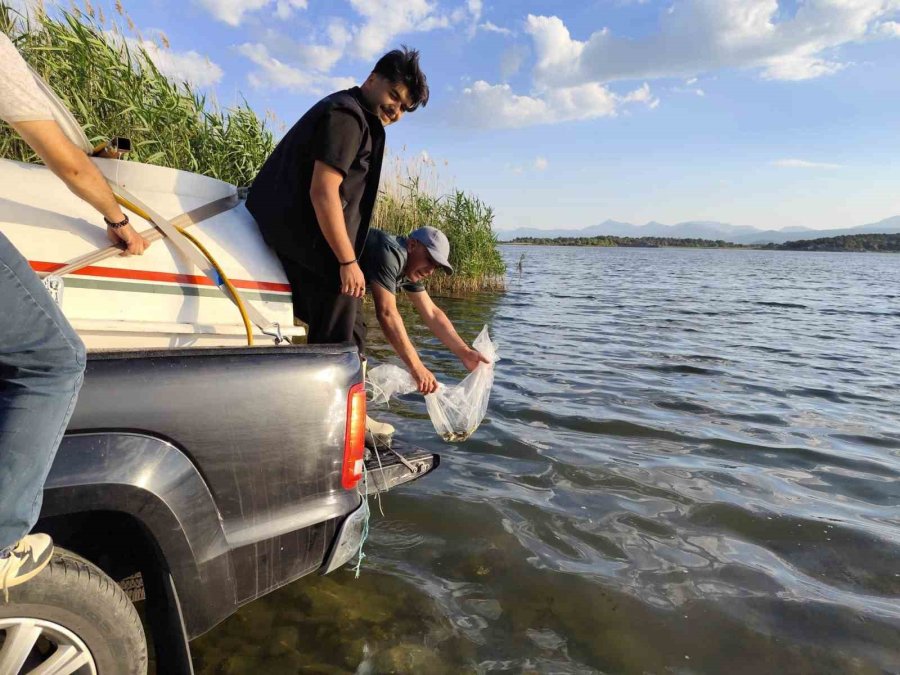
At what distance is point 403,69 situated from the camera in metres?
2.83

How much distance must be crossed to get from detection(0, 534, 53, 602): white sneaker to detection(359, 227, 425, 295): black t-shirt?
7.43ft

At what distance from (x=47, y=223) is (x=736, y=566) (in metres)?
3.42

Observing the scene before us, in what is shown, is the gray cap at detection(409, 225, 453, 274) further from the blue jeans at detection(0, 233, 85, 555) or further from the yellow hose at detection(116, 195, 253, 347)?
the blue jeans at detection(0, 233, 85, 555)

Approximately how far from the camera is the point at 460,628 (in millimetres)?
2529

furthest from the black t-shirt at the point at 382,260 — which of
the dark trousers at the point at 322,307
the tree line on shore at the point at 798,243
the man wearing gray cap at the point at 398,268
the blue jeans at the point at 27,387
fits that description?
the tree line on shore at the point at 798,243

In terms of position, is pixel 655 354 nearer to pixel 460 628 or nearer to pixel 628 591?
pixel 628 591

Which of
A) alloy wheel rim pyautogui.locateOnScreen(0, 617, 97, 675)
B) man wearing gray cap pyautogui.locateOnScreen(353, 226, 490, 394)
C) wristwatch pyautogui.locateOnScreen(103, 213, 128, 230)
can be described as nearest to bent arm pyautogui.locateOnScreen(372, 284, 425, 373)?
man wearing gray cap pyautogui.locateOnScreen(353, 226, 490, 394)

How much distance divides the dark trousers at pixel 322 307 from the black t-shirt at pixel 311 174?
0.04 metres

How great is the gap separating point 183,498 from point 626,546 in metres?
2.46

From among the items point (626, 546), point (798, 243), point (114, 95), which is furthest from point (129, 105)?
point (798, 243)

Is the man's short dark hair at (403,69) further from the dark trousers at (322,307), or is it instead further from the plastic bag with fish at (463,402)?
the plastic bag with fish at (463,402)

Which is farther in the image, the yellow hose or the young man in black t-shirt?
the young man in black t-shirt

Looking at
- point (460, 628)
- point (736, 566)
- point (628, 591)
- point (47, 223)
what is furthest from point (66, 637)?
point (736, 566)

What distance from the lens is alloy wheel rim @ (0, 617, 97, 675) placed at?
139 centimetres
